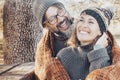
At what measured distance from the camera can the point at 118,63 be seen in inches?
77.9

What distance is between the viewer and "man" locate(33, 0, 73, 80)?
210 cm

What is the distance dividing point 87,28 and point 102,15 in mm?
107

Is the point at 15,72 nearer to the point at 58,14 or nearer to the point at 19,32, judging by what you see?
the point at 19,32

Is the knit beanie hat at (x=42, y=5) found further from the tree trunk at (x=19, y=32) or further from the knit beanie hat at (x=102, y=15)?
the tree trunk at (x=19, y=32)

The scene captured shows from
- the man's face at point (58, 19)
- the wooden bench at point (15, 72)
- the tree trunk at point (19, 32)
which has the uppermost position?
the man's face at point (58, 19)

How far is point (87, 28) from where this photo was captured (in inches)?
78.6

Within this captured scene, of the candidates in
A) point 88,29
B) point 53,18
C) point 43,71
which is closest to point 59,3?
point 53,18

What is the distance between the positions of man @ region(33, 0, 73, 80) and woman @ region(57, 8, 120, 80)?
2.5 inches

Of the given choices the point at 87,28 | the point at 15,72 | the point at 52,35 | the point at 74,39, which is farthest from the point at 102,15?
the point at 15,72

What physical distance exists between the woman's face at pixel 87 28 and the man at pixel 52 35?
0.37ft

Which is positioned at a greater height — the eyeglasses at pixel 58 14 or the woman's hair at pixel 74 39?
the eyeglasses at pixel 58 14

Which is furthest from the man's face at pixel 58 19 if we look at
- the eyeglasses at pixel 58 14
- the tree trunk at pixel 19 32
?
the tree trunk at pixel 19 32

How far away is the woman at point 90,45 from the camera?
199 centimetres

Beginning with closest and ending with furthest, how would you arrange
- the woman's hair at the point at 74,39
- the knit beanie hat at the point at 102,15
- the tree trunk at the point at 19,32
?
the knit beanie hat at the point at 102,15 → the woman's hair at the point at 74,39 → the tree trunk at the point at 19,32
